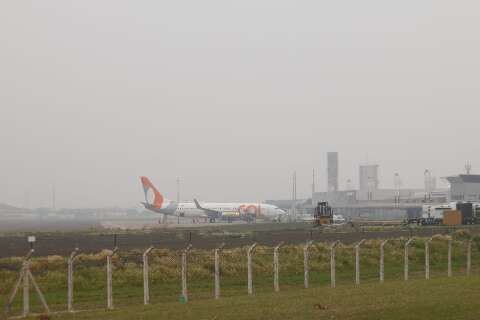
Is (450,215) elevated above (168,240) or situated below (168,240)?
above

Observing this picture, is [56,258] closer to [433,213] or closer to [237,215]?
[433,213]

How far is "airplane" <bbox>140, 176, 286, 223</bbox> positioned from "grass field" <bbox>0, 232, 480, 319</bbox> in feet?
233

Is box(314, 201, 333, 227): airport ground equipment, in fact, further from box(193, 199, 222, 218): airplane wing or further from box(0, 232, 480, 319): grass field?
box(0, 232, 480, 319): grass field

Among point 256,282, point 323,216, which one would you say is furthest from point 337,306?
point 323,216

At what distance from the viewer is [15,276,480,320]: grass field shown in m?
14.4

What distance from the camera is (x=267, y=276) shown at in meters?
26.7

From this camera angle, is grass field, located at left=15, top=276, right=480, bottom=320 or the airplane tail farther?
the airplane tail

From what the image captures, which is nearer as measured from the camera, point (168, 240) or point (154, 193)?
point (168, 240)

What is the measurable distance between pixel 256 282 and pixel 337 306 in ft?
31.0

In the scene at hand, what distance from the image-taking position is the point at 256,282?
81.8ft

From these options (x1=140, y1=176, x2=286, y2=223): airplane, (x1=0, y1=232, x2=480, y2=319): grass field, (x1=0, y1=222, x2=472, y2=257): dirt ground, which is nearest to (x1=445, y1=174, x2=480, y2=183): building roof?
(x1=140, y1=176, x2=286, y2=223): airplane

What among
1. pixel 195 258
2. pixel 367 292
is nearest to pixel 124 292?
pixel 195 258

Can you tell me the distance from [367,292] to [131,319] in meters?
6.58

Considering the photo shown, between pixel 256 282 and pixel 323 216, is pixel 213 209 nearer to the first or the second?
pixel 323 216
